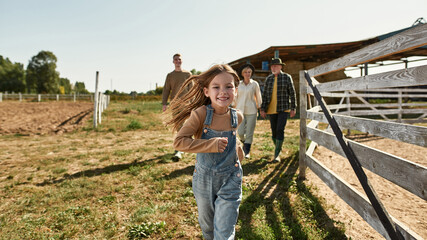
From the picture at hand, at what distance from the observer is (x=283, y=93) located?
15.9 feet

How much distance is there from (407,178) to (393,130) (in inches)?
14.8

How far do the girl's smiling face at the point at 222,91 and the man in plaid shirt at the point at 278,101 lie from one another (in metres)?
3.18

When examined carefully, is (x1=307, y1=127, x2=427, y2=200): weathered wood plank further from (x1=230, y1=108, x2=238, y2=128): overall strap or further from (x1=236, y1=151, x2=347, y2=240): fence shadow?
(x1=230, y1=108, x2=238, y2=128): overall strap

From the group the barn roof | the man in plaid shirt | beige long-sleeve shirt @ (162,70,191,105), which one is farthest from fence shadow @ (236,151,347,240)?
the barn roof

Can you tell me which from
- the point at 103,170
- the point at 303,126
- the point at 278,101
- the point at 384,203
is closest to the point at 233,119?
the point at 303,126

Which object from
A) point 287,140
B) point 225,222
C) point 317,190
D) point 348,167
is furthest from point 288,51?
point 225,222

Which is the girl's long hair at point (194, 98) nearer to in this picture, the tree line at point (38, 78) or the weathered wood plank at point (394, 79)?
the weathered wood plank at point (394, 79)

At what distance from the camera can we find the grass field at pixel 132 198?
2.56m

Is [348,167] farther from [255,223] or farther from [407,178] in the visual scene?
[407,178]

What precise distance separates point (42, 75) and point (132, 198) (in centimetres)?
7589

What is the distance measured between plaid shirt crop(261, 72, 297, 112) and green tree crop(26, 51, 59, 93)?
72422mm

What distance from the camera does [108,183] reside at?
3.89m

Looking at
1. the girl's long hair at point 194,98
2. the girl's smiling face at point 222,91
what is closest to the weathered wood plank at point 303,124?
the girl's long hair at point 194,98

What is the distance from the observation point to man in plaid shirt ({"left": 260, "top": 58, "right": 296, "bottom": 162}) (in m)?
4.83
